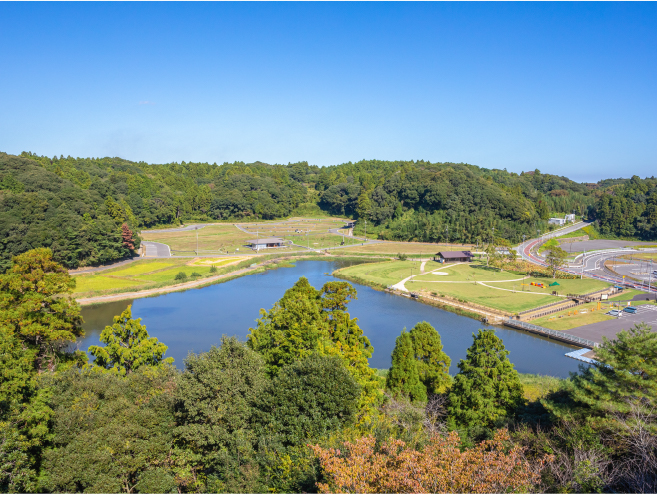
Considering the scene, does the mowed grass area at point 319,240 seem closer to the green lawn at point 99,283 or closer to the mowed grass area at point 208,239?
the mowed grass area at point 208,239

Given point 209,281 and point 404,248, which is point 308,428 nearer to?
point 209,281

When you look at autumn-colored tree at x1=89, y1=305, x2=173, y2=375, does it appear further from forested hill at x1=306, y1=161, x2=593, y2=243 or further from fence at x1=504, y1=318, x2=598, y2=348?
forested hill at x1=306, y1=161, x2=593, y2=243

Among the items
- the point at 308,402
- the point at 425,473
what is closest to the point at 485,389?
the point at 308,402

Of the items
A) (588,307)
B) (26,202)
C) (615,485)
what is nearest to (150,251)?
(26,202)

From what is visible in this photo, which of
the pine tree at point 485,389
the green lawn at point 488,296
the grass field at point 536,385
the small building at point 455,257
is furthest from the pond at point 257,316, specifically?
the small building at point 455,257

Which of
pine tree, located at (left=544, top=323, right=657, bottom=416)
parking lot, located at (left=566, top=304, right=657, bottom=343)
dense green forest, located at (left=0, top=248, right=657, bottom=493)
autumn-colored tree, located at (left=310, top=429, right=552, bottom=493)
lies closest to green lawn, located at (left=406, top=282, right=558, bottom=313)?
parking lot, located at (left=566, top=304, right=657, bottom=343)
